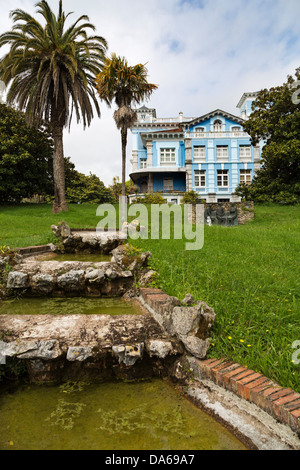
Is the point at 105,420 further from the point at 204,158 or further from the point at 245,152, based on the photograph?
the point at 245,152

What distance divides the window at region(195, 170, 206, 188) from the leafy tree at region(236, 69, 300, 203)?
408 inches

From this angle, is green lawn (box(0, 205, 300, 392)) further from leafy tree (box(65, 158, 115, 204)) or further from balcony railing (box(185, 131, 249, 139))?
leafy tree (box(65, 158, 115, 204))

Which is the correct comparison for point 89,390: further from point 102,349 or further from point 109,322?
point 109,322

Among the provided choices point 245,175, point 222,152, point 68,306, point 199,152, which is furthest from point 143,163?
point 68,306

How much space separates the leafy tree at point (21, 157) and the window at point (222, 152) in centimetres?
1680

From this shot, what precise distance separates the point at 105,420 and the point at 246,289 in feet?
7.96

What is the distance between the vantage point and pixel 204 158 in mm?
28938

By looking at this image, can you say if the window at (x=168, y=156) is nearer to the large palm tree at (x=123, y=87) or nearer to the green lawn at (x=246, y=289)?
the large palm tree at (x=123, y=87)

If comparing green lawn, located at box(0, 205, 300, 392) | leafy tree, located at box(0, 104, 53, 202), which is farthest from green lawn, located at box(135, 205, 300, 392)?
leafy tree, located at box(0, 104, 53, 202)

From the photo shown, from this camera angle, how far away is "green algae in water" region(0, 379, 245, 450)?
6.14ft

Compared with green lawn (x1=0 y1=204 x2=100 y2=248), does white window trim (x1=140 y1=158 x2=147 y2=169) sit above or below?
above

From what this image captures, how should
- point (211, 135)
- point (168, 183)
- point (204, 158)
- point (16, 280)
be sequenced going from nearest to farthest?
point (16, 280) < point (211, 135) < point (204, 158) < point (168, 183)

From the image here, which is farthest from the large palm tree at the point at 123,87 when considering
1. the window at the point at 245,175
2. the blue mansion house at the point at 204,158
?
the window at the point at 245,175

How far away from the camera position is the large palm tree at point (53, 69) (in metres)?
14.9
